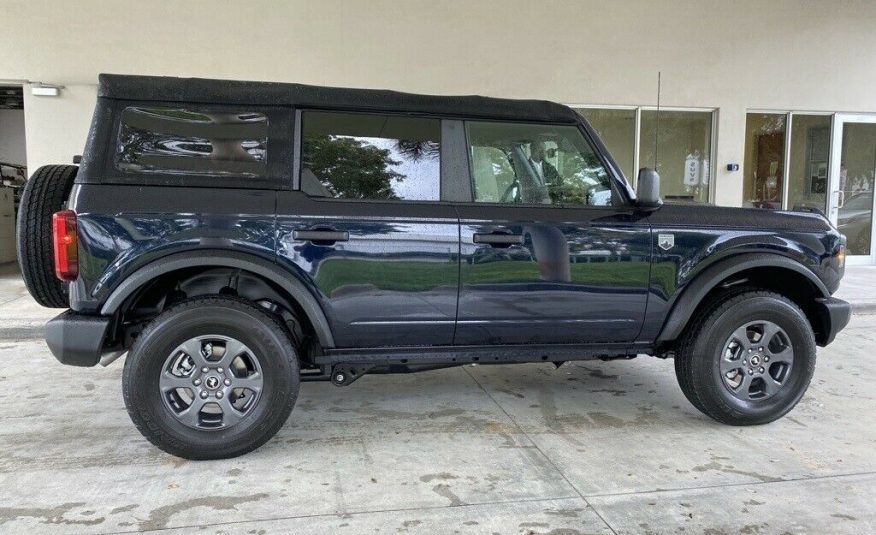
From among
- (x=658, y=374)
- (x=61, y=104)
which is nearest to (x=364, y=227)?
(x=658, y=374)

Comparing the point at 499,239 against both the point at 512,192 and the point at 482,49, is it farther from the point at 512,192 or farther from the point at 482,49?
the point at 482,49

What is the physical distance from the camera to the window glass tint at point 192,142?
330 cm

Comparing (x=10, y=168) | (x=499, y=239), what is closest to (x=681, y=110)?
(x=499, y=239)

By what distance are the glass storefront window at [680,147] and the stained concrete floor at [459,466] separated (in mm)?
6529

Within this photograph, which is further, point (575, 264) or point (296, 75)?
point (296, 75)

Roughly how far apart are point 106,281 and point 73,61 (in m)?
7.25

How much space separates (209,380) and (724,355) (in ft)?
10.1

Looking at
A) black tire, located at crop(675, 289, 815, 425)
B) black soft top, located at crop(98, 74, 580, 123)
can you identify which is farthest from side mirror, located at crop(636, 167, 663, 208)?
black tire, located at crop(675, 289, 815, 425)

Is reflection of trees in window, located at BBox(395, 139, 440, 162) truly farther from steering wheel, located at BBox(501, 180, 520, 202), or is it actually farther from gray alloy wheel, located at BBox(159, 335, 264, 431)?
gray alloy wheel, located at BBox(159, 335, 264, 431)

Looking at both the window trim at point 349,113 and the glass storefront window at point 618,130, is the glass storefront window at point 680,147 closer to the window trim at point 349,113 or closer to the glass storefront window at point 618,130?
the glass storefront window at point 618,130

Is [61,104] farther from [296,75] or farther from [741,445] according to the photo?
[741,445]

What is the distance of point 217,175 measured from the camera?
133 inches

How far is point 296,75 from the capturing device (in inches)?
366

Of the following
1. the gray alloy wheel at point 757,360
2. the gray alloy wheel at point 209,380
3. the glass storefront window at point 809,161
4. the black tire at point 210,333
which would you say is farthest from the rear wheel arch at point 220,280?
the glass storefront window at point 809,161
